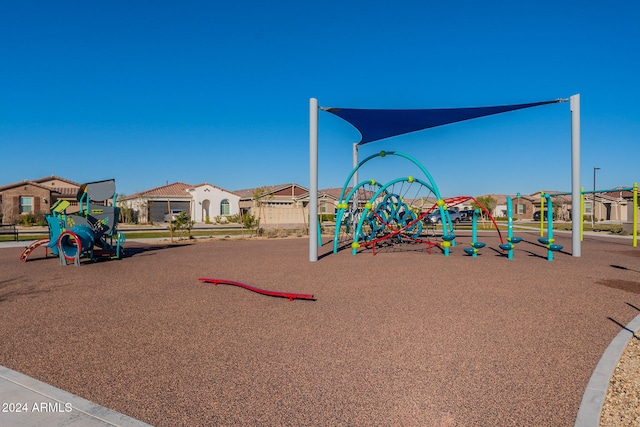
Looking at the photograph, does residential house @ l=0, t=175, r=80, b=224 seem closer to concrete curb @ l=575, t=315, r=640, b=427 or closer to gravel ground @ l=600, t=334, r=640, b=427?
concrete curb @ l=575, t=315, r=640, b=427

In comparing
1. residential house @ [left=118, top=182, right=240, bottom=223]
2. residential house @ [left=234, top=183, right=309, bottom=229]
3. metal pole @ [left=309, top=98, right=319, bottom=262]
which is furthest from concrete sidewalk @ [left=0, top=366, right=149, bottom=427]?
residential house @ [left=118, top=182, right=240, bottom=223]

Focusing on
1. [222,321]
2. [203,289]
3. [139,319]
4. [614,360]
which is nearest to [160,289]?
[203,289]

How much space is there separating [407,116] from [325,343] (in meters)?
10.1

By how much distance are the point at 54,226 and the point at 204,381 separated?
11.6 meters

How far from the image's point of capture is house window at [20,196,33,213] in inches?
1574

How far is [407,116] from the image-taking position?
538 inches

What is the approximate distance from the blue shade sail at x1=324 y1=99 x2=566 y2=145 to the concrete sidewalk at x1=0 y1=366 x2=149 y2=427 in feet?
35.0

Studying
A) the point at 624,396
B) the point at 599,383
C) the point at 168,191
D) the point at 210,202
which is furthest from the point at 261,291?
the point at 168,191

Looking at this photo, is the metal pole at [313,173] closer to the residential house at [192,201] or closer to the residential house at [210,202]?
the residential house at [192,201]

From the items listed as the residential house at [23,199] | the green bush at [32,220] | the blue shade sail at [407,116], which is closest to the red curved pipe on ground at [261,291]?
the blue shade sail at [407,116]

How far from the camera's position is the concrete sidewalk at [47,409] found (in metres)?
3.10

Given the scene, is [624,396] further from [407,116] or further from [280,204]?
[280,204]

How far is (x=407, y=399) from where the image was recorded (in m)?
3.54

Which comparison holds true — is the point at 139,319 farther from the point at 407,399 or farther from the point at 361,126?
the point at 361,126
